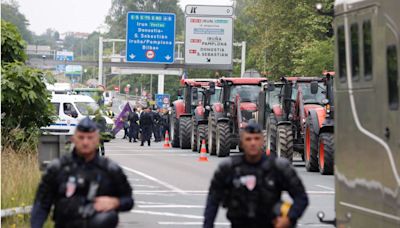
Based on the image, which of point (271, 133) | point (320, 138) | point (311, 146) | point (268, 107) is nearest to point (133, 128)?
point (268, 107)

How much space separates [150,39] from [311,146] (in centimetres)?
2961

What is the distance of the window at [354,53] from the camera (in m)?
11.9

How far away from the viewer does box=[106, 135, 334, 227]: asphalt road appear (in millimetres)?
18578

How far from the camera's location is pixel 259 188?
355 inches

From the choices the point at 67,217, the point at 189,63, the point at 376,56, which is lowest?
the point at 67,217

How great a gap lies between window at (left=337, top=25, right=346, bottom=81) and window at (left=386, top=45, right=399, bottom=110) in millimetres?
1587

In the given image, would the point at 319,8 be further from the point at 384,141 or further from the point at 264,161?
the point at 264,161

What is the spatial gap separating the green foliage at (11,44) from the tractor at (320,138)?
7174 mm

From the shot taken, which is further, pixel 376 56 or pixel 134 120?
pixel 134 120

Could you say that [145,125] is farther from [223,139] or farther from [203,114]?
[223,139]

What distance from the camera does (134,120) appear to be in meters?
53.1

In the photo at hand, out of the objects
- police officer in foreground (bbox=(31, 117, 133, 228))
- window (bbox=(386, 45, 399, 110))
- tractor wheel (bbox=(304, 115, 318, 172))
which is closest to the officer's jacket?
police officer in foreground (bbox=(31, 117, 133, 228))

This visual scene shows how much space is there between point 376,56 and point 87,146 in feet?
11.4

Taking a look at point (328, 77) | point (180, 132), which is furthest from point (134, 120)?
point (328, 77)
